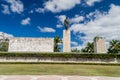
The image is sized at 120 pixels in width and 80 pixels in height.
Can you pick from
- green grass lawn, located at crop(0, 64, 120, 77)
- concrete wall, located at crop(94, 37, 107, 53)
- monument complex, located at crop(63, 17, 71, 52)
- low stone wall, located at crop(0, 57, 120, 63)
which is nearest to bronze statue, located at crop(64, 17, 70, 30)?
monument complex, located at crop(63, 17, 71, 52)

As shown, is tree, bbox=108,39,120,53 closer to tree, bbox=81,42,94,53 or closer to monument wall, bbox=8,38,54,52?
tree, bbox=81,42,94,53

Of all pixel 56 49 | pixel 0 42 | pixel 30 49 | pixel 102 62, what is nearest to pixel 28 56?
pixel 30 49

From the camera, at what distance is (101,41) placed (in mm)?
31062

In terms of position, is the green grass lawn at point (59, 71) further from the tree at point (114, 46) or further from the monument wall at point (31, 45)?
the tree at point (114, 46)

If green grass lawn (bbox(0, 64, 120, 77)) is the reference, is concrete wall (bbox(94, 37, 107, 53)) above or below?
above

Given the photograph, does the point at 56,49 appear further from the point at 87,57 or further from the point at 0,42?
the point at 87,57

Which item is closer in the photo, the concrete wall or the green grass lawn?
the green grass lawn

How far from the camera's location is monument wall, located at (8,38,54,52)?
104ft

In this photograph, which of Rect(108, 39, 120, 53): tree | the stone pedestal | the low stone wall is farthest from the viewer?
Rect(108, 39, 120, 53): tree

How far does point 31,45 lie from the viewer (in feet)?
104

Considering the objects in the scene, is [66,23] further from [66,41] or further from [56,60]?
[56,60]

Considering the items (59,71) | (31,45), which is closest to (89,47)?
(31,45)

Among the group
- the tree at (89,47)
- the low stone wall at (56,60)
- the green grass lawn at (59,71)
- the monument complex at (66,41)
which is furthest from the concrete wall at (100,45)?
the tree at (89,47)

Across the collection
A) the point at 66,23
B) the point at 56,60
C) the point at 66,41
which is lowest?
the point at 56,60
